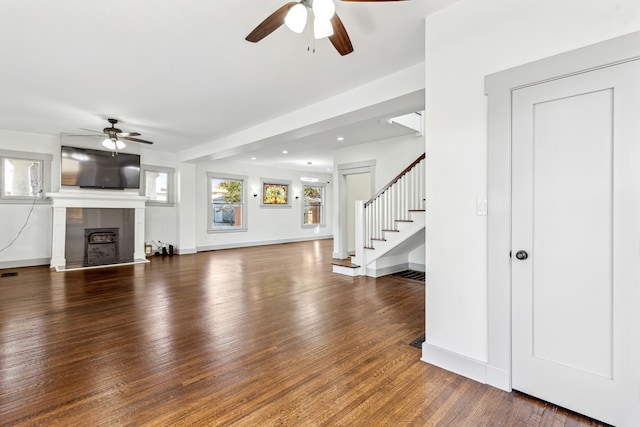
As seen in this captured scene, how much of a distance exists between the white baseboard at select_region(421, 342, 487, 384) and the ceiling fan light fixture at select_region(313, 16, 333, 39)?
101 inches

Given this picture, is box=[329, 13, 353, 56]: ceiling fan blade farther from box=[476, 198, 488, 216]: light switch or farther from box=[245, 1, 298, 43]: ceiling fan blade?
box=[476, 198, 488, 216]: light switch

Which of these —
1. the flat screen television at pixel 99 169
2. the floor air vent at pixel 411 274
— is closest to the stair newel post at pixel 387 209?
the floor air vent at pixel 411 274

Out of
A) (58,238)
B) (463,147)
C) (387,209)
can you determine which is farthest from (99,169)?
(463,147)

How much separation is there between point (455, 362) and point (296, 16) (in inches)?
110

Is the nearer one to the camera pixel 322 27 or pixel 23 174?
pixel 322 27

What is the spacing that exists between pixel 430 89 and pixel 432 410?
2407 mm

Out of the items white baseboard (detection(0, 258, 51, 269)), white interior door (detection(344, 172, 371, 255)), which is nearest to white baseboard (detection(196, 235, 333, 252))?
white baseboard (detection(0, 258, 51, 269))

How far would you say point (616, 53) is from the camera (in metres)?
1.72

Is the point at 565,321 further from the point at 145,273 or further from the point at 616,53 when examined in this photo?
the point at 145,273

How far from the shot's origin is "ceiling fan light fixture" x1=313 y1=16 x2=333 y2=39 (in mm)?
2001

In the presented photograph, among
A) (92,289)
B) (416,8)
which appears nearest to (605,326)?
(416,8)

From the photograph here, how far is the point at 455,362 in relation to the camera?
2.34m

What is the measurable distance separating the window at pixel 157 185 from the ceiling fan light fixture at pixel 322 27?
24.6ft

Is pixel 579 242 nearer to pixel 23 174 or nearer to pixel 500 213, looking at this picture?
pixel 500 213
